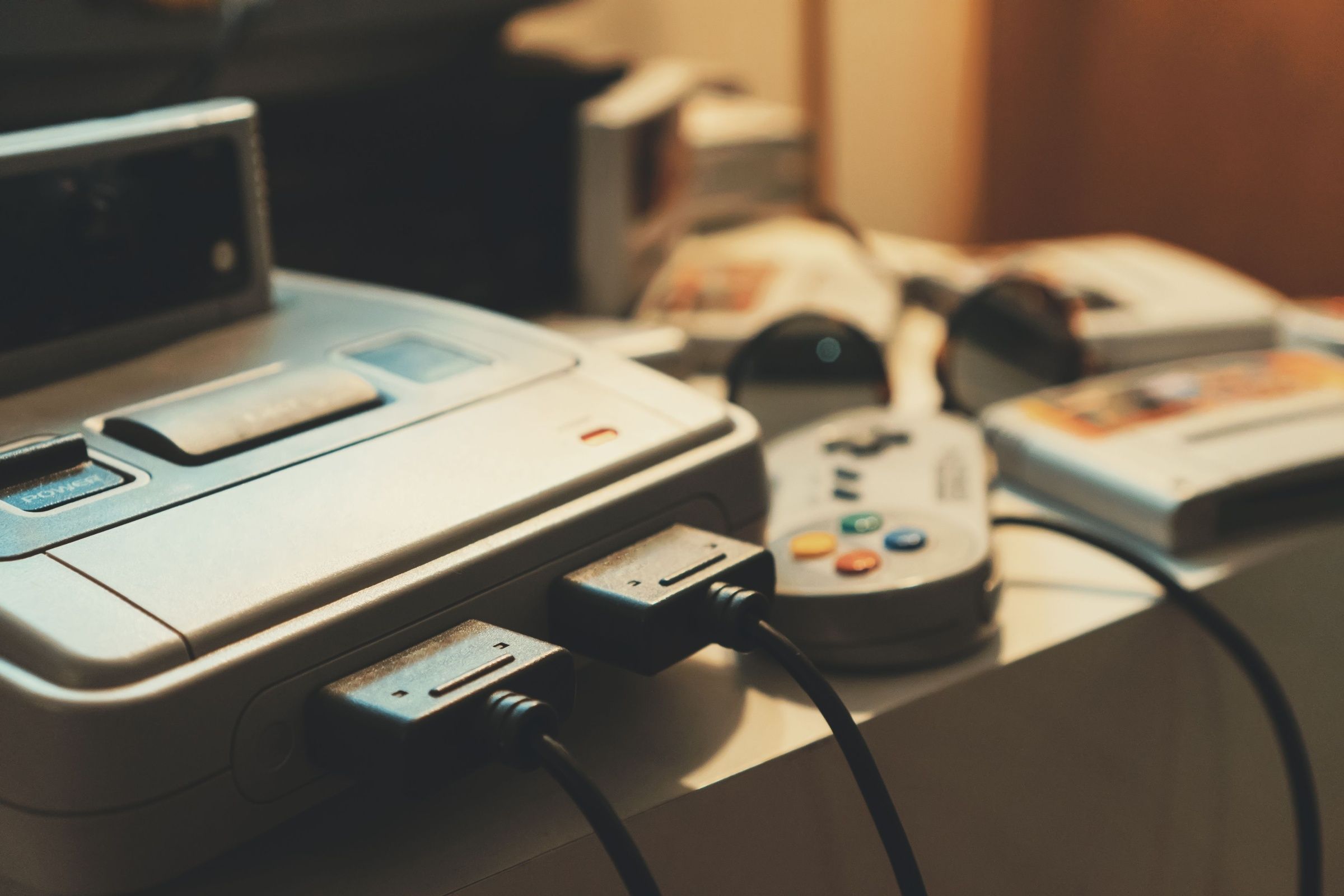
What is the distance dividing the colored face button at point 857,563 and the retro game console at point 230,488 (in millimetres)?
34

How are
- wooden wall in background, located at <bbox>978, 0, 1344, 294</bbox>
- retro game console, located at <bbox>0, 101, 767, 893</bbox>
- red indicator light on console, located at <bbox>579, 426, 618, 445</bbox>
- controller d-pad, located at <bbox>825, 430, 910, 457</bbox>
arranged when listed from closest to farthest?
retro game console, located at <bbox>0, 101, 767, 893</bbox>
red indicator light on console, located at <bbox>579, 426, 618, 445</bbox>
controller d-pad, located at <bbox>825, 430, 910, 457</bbox>
wooden wall in background, located at <bbox>978, 0, 1344, 294</bbox>

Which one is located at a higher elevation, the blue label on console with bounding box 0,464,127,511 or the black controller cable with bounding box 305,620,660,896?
the blue label on console with bounding box 0,464,127,511

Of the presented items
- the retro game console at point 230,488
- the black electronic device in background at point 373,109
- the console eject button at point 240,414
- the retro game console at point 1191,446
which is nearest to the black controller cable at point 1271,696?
the retro game console at point 1191,446

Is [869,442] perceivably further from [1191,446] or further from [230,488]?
[230,488]

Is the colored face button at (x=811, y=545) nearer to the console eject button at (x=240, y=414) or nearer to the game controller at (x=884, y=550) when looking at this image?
the game controller at (x=884, y=550)

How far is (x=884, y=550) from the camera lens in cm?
41

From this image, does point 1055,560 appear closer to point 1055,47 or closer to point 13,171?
point 13,171

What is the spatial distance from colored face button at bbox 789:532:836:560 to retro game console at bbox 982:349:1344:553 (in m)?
0.14

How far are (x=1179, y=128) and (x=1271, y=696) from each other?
877 millimetres

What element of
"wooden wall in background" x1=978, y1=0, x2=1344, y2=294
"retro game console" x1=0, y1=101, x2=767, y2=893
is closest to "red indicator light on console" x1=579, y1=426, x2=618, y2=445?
"retro game console" x1=0, y1=101, x2=767, y2=893

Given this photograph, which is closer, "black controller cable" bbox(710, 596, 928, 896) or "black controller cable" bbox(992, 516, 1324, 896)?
"black controller cable" bbox(710, 596, 928, 896)

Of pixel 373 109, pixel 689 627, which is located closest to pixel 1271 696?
pixel 689 627

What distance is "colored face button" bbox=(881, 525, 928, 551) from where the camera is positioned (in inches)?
15.9

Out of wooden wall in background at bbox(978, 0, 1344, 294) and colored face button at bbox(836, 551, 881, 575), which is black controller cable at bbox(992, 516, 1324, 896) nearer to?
colored face button at bbox(836, 551, 881, 575)
